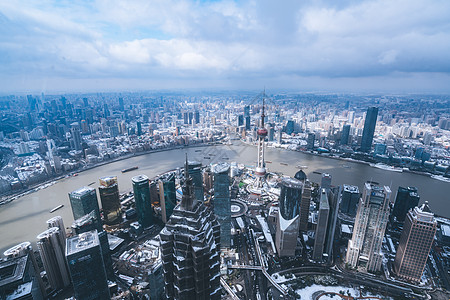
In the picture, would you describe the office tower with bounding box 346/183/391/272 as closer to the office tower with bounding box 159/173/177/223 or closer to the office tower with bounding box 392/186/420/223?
the office tower with bounding box 392/186/420/223

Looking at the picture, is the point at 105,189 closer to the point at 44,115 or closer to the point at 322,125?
the point at 44,115

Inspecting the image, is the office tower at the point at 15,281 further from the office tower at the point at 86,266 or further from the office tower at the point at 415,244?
the office tower at the point at 415,244

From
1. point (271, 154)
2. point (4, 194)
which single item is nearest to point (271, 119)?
point (271, 154)

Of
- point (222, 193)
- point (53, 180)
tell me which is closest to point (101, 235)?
point (222, 193)

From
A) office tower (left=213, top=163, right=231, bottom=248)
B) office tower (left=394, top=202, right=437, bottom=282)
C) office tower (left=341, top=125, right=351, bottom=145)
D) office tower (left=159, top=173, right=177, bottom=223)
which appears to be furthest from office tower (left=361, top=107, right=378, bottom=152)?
office tower (left=159, top=173, right=177, bottom=223)

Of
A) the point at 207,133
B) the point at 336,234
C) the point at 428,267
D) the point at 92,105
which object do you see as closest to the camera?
the point at 428,267

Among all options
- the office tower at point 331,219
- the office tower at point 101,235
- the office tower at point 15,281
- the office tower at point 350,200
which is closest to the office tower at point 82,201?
the office tower at point 101,235

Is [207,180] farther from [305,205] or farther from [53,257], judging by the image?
[53,257]
